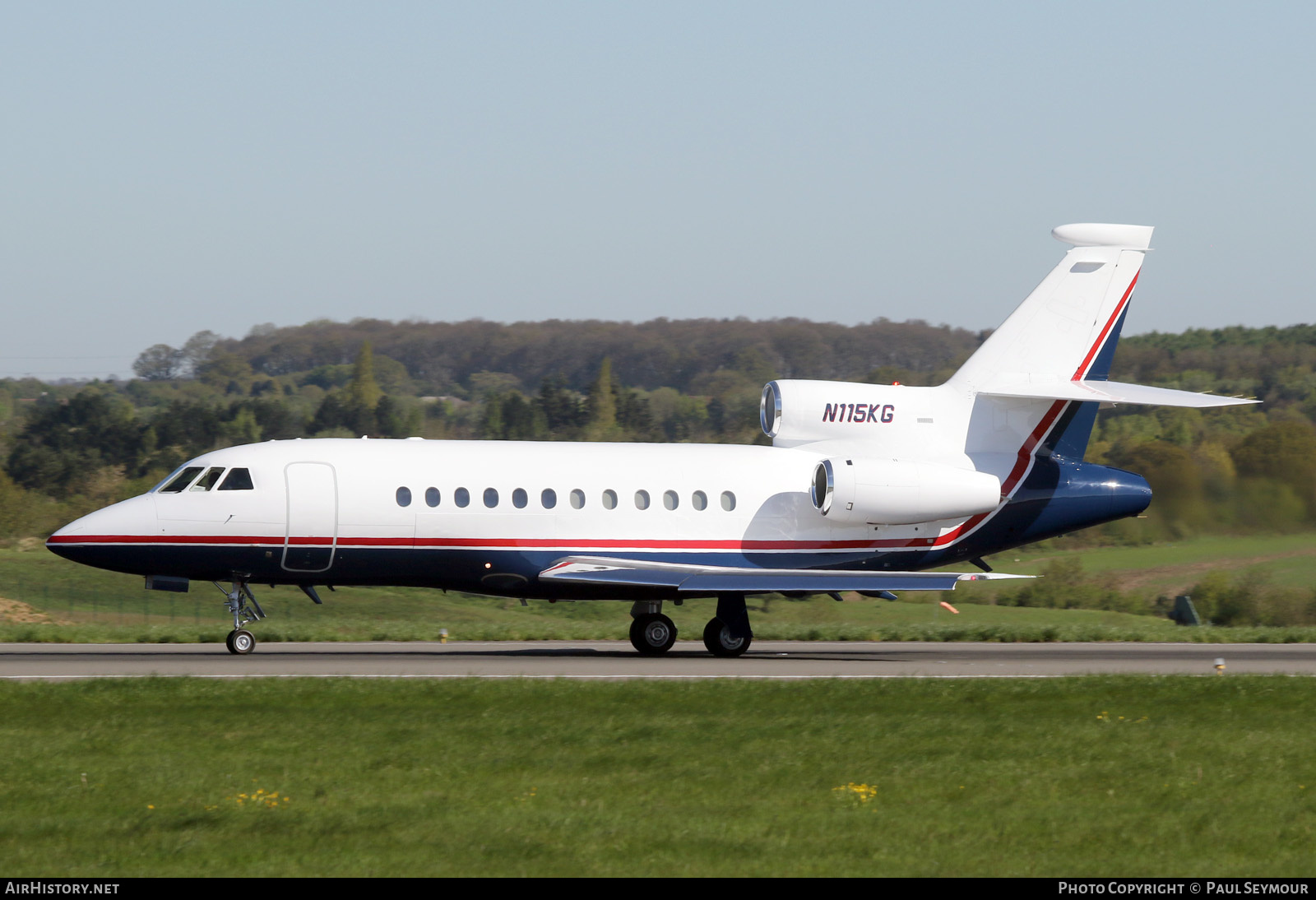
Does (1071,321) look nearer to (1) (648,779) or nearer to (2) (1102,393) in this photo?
(2) (1102,393)

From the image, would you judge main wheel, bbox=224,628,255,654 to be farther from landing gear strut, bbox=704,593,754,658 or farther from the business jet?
landing gear strut, bbox=704,593,754,658

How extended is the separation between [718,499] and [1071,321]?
7769mm

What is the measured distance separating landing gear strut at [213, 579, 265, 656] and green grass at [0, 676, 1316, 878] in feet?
18.2

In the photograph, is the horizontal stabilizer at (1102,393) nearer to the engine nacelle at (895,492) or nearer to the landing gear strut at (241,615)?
the engine nacelle at (895,492)

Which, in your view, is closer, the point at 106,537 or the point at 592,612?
the point at 106,537

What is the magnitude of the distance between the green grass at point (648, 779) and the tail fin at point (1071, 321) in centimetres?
959

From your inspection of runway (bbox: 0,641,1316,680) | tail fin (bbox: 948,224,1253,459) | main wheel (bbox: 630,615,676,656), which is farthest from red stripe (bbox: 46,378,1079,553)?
runway (bbox: 0,641,1316,680)

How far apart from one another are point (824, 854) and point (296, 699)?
29.9ft

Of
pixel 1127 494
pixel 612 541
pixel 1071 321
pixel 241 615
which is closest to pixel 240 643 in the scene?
pixel 241 615

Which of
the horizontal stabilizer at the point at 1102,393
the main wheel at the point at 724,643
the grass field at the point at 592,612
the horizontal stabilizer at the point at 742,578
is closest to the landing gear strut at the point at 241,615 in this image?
the grass field at the point at 592,612

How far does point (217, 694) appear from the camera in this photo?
18.4 metres

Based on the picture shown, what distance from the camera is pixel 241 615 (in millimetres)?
25219
